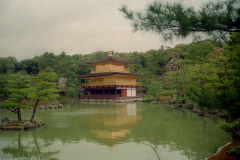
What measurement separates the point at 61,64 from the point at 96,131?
2910cm

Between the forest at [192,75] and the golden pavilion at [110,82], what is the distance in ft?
8.99

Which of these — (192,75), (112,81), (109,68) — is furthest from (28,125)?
(109,68)

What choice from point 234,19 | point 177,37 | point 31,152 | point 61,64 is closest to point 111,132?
point 31,152

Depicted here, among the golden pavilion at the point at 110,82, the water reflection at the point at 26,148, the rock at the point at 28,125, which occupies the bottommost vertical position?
the water reflection at the point at 26,148

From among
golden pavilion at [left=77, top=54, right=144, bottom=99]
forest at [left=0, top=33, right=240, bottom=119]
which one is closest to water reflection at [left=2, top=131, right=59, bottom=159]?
forest at [left=0, top=33, right=240, bottom=119]

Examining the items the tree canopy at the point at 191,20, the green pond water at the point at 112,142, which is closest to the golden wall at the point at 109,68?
the green pond water at the point at 112,142

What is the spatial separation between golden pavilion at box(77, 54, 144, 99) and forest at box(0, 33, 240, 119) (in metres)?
2.74

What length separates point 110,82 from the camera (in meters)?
29.3

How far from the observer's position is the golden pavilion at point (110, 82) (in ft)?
94.4

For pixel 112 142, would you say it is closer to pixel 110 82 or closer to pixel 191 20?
pixel 191 20

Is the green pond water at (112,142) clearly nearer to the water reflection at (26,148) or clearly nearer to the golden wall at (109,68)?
the water reflection at (26,148)

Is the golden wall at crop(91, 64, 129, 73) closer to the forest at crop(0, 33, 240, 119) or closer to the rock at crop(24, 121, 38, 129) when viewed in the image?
the forest at crop(0, 33, 240, 119)

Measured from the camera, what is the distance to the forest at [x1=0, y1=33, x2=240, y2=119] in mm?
4035

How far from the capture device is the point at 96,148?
6.58 meters
